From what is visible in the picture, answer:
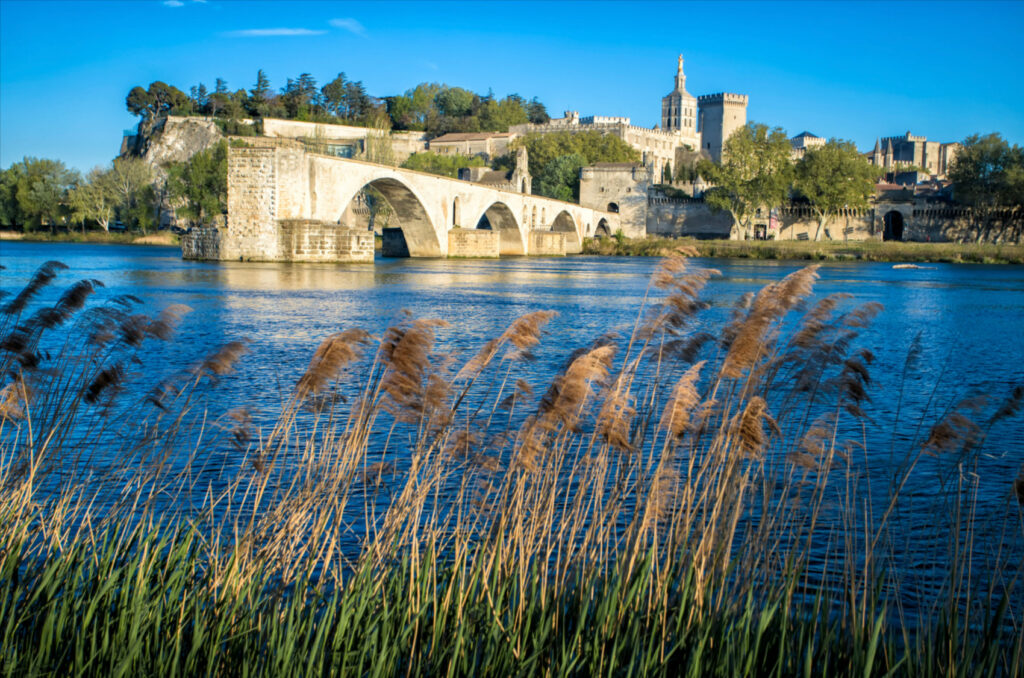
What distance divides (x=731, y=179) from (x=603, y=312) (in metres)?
48.9

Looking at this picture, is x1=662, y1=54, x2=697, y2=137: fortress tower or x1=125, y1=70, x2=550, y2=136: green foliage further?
x1=662, y1=54, x2=697, y2=137: fortress tower

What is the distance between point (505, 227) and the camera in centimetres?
5788

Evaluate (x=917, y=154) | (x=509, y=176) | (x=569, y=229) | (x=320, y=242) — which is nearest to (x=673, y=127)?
(x=917, y=154)

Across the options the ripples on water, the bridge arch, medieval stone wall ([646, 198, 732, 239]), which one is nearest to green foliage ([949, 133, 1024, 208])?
medieval stone wall ([646, 198, 732, 239])

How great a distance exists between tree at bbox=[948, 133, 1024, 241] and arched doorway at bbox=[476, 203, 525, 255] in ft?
108

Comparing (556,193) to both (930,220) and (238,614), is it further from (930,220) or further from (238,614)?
(238,614)

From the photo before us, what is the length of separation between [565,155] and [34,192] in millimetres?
43358

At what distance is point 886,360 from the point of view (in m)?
12.5

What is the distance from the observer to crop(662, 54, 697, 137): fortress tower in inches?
4619

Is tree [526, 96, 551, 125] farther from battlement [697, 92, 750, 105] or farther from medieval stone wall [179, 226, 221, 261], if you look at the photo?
medieval stone wall [179, 226, 221, 261]

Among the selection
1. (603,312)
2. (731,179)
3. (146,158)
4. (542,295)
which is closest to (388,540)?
(603,312)

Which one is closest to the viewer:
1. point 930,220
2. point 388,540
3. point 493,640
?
point 493,640

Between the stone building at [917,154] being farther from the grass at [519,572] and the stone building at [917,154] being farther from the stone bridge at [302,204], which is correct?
the grass at [519,572]

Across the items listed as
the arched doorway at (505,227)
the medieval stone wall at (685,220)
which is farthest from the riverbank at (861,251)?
the medieval stone wall at (685,220)
